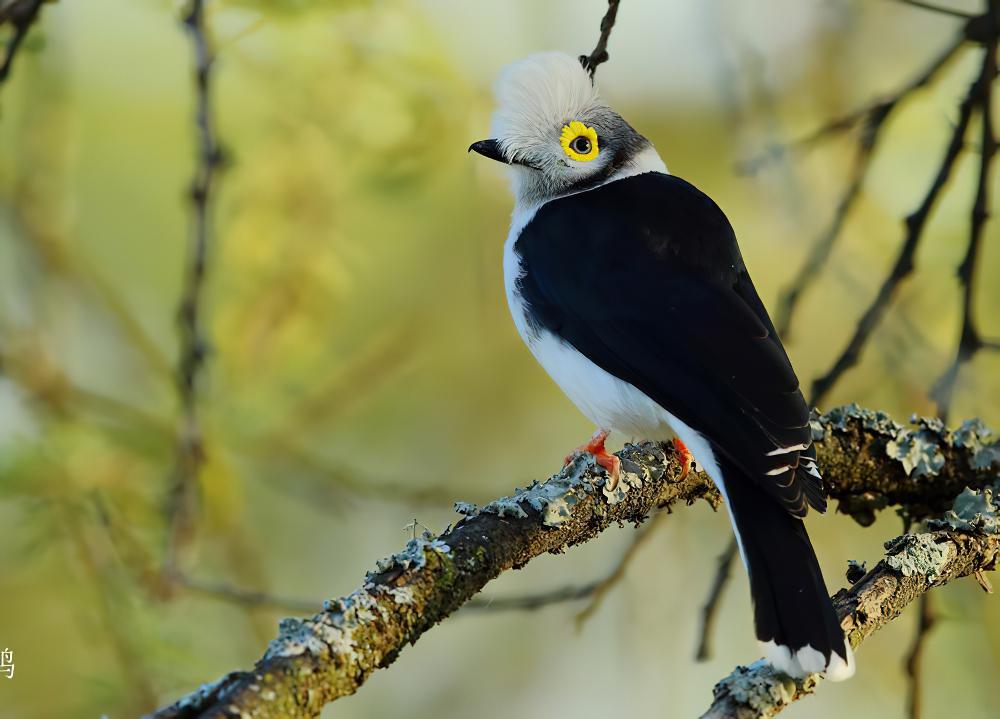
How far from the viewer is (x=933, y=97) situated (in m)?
4.40

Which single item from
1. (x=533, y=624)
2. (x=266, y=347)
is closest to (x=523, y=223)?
(x=266, y=347)

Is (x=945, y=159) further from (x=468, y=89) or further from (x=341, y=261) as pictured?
(x=341, y=261)

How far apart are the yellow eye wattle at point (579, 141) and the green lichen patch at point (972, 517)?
5.66ft

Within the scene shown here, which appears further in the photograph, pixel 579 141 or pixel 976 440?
pixel 579 141

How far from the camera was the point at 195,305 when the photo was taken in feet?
11.7

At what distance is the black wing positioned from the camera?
9.36ft

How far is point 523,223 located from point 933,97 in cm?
177


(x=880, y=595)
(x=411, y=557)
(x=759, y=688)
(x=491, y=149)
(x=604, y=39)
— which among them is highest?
(x=491, y=149)

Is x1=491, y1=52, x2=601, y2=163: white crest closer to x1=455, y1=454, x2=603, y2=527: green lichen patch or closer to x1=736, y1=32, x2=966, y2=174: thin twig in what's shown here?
x1=736, y1=32, x2=966, y2=174: thin twig

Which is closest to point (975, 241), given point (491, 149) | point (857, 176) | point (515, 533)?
point (857, 176)

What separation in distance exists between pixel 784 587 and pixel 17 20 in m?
2.64

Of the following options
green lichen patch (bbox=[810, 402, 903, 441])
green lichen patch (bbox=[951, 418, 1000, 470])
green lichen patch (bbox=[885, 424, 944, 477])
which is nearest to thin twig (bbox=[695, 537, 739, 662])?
green lichen patch (bbox=[810, 402, 903, 441])

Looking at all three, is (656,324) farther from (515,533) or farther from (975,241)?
(975,241)

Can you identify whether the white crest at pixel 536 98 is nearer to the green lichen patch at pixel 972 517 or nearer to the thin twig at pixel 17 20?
the thin twig at pixel 17 20
